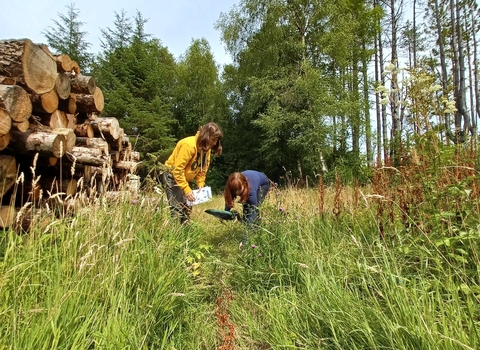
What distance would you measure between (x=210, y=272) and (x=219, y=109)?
1662 centimetres

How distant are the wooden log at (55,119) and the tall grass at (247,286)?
1526 mm

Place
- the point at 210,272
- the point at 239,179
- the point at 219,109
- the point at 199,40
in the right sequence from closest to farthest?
1. the point at 210,272
2. the point at 239,179
3. the point at 219,109
4. the point at 199,40

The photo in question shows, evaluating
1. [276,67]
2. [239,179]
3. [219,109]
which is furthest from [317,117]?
[239,179]

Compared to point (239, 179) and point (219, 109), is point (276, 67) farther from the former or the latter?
point (239, 179)

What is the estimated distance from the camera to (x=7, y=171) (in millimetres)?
2324

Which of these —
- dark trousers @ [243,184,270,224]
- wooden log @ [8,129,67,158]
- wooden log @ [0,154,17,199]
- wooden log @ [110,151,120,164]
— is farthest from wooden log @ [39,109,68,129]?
dark trousers @ [243,184,270,224]

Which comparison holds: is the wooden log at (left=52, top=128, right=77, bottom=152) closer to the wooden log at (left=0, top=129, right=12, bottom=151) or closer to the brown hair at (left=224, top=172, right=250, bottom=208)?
the wooden log at (left=0, top=129, right=12, bottom=151)

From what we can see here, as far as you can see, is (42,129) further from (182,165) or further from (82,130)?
→ (182,165)

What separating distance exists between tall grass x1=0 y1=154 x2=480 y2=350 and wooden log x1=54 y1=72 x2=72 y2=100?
1741 mm

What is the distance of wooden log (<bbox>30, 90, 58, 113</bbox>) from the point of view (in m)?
2.86

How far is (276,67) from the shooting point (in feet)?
43.7

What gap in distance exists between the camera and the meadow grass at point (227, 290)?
3.98 ft

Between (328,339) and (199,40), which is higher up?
(199,40)

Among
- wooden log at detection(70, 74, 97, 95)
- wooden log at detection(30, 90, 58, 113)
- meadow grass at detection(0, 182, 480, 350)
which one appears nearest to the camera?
meadow grass at detection(0, 182, 480, 350)
